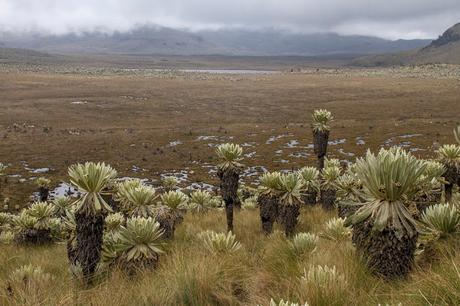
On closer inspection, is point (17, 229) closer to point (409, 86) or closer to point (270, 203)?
point (270, 203)

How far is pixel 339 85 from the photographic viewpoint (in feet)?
342

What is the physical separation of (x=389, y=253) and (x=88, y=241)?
4.92 m

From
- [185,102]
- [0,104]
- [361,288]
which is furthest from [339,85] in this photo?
[361,288]

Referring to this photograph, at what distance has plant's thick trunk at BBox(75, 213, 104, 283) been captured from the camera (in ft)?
25.5

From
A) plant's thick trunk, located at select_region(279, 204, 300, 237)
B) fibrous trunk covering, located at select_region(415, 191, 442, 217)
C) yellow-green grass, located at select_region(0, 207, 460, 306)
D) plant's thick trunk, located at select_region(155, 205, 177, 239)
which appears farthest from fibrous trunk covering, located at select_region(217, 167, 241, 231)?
fibrous trunk covering, located at select_region(415, 191, 442, 217)

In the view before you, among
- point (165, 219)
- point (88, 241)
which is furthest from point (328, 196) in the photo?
point (88, 241)

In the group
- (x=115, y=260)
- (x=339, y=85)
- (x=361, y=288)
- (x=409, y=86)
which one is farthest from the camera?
(x=339, y=85)

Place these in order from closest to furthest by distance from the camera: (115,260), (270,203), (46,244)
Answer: (115,260), (270,203), (46,244)

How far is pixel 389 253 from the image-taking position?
18.7 feet

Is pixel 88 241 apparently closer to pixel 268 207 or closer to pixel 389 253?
pixel 389 253

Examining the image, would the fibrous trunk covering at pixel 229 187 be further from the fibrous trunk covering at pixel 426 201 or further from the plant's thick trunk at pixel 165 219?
the fibrous trunk covering at pixel 426 201

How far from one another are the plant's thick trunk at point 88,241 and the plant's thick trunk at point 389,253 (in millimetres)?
4465

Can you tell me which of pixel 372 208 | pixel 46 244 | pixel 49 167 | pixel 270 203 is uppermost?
pixel 372 208

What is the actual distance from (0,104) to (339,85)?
69.5 m
